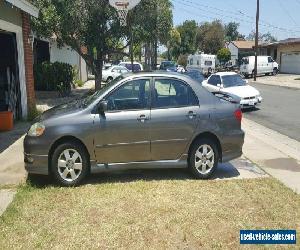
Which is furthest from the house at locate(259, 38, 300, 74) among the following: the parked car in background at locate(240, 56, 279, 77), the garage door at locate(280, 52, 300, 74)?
the parked car in background at locate(240, 56, 279, 77)

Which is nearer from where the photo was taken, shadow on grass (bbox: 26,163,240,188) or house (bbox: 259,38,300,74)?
shadow on grass (bbox: 26,163,240,188)

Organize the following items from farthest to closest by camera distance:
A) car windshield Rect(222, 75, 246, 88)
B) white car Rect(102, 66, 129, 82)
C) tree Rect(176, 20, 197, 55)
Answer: tree Rect(176, 20, 197, 55) → white car Rect(102, 66, 129, 82) → car windshield Rect(222, 75, 246, 88)

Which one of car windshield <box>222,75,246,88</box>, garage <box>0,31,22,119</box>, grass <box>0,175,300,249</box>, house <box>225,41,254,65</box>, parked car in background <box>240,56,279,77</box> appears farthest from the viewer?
house <box>225,41,254,65</box>

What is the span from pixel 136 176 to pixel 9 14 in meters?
6.47

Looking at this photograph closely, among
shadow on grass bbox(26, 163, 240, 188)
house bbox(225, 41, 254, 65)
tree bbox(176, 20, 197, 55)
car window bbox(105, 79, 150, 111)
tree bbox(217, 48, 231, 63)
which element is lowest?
shadow on grass bbox(26, 163, 240, 188)

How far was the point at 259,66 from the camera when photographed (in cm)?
4353

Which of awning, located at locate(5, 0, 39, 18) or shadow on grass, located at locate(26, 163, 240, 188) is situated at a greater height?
awning, located at locate(5, 0, 39, 18)

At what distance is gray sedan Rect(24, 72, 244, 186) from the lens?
21.3ft

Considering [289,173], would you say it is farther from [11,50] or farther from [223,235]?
[11,50]

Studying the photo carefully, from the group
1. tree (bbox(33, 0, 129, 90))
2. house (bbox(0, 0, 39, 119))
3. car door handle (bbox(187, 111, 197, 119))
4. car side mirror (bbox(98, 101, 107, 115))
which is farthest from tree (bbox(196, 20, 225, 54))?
car side mirror (bbox(98, 101, 107, 115))

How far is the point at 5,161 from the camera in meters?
8.08

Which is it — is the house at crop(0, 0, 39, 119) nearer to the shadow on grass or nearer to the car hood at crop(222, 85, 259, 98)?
the shadow on grass

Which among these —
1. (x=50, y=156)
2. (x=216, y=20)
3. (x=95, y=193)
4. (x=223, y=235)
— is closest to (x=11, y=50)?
(x=50, y=156)

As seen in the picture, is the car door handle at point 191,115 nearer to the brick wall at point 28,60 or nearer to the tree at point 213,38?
the brick wall at point 28,60
